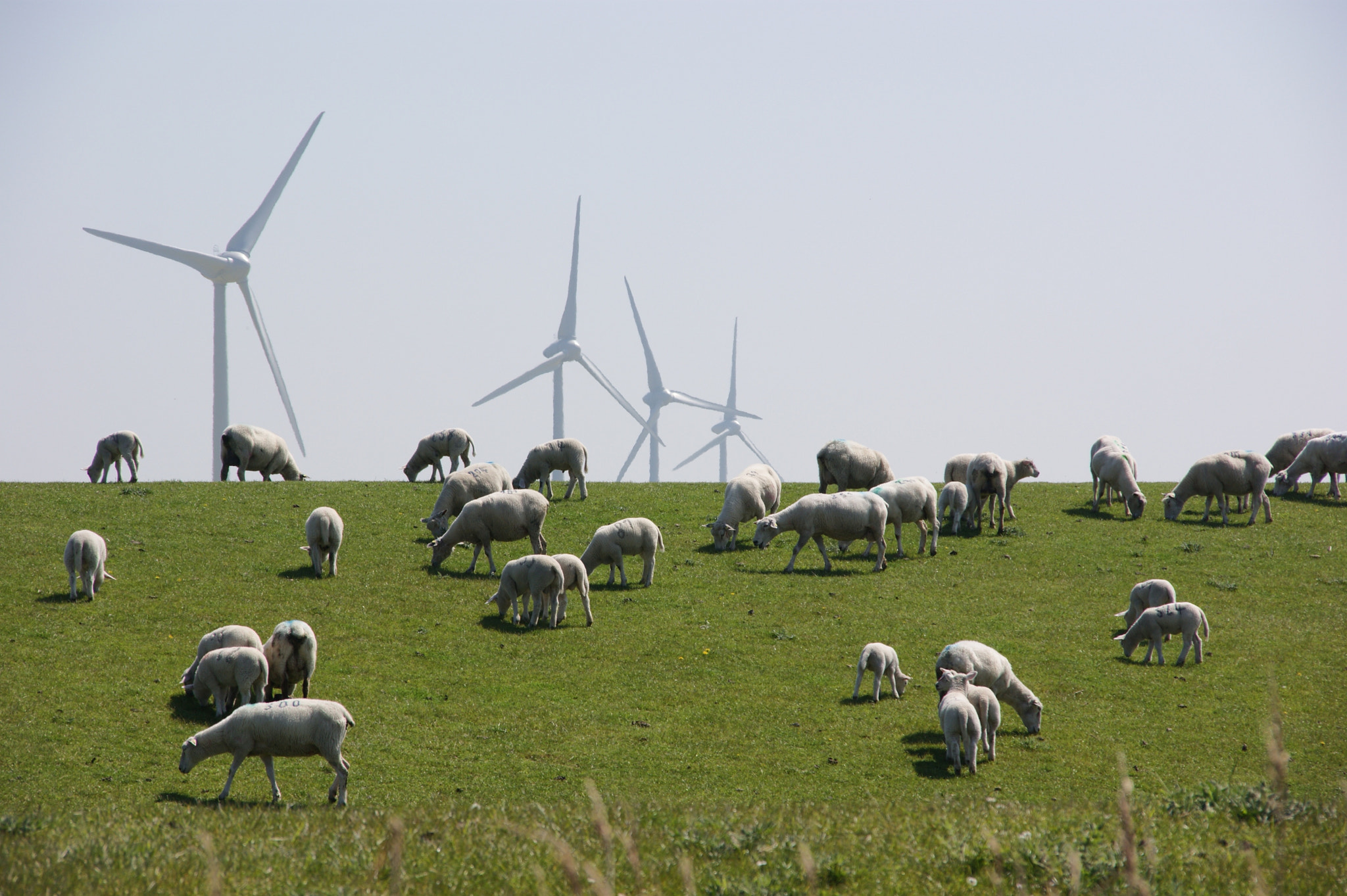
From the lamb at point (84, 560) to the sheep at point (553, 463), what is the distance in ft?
42.0

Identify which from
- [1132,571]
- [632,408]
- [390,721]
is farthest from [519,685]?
[632,408]

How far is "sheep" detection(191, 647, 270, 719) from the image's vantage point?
1544cm

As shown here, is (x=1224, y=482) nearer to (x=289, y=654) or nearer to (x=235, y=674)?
(x=289, y=654)

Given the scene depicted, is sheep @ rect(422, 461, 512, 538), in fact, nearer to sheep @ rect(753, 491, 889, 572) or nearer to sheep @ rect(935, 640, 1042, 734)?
sheep @ rect(753, 491, 889, 572)

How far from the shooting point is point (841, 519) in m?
26.7

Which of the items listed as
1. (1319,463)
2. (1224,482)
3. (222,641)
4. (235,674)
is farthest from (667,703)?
(1319,463)

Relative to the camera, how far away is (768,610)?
22.8 m

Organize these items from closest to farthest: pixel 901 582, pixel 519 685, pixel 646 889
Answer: pixel 646 889 → pixel 519 685 → pixel 901 582

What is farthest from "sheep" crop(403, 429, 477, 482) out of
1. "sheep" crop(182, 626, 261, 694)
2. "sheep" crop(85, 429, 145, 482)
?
"sheep" crop(182, 626, 261, 694)

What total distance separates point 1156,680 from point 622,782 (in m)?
10.6

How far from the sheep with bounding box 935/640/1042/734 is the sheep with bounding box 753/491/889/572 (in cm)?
986

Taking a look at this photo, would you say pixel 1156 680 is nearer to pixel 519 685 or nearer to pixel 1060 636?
pixel 1060 636

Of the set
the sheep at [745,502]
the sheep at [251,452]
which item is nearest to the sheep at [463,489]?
the sheep at [745,502]

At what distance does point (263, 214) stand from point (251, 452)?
31.5 meters
